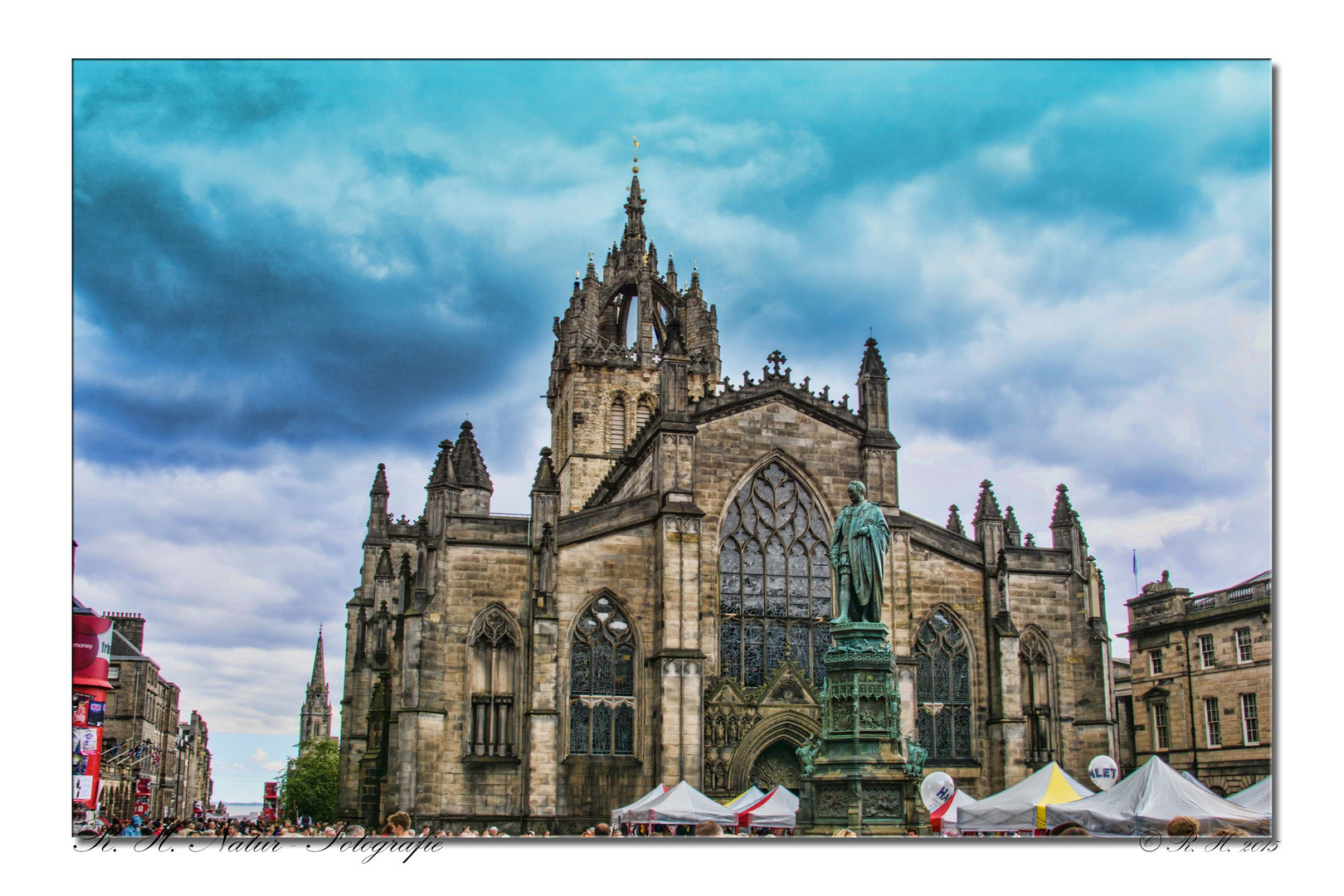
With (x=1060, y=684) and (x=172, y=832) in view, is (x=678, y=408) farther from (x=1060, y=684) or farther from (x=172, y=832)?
(x=172, y=832)

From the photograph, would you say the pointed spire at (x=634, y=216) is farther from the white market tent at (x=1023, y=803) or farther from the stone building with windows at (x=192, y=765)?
the white market tent at (x=1023, y=803)

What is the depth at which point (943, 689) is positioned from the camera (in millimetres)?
33188

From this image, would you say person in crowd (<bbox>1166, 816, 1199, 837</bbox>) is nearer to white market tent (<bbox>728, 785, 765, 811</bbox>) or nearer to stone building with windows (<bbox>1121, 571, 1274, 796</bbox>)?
white market tent (<bbox>728, 785, 765, 811</bbox>)

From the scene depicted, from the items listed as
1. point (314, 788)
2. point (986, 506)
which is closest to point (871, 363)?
point (986, 506)

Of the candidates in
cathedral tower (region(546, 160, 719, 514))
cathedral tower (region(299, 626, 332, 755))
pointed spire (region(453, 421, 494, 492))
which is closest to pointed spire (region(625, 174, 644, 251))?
cathedral tower (region(546, 160, 719, 514))

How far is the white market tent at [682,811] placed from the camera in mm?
23266

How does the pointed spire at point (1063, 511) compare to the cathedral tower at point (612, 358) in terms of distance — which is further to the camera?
the cathedral tower at point (612, 358)

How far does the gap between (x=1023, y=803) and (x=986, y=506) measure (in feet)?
46.0

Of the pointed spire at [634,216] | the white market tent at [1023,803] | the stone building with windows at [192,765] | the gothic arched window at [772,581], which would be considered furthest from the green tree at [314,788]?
the white market tent at [1023,803]

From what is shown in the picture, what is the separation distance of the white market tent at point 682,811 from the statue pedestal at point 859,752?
690cm

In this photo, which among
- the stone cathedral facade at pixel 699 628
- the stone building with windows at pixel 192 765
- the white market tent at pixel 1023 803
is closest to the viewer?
the white market tent at pixel 1023 803

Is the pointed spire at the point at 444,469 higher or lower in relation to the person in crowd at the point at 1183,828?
higher

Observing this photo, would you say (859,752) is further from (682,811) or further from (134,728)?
(134,728)

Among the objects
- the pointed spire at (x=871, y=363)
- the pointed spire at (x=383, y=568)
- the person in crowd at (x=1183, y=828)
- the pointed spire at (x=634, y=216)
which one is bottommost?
the person in crowd at (x=1183, y=828)
